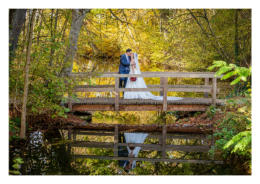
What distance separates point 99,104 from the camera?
8.42 metres

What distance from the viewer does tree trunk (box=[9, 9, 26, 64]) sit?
5.26m

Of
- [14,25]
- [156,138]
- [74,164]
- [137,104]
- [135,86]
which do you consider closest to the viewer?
[74,164]

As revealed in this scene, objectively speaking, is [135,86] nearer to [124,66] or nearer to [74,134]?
[124,66]

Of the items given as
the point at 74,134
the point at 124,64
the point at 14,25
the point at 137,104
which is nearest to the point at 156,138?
the point at 74,134

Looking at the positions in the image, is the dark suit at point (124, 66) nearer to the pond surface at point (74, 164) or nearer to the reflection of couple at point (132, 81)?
the reflection of couple at point (132, 81)

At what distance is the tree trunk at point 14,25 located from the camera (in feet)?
17.3

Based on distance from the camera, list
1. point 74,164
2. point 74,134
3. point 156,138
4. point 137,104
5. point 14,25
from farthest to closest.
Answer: point 137,104 < point 74,134 < point 156,138 < point 14,25 < point 74,164

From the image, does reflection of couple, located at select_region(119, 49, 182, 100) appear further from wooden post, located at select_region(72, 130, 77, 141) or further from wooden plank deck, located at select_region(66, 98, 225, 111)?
wooden post, located at select_region(72, 130, 77, 141)

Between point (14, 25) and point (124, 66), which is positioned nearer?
point (14, 25)

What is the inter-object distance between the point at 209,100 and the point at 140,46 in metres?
5.81

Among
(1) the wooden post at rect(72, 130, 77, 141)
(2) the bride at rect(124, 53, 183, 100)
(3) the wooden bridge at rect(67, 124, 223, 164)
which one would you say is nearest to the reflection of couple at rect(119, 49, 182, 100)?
(2) the bride at rect(124, 53, 183, 100)

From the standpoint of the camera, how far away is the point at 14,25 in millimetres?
5363

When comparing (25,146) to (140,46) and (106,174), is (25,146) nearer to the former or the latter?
(106,174)
